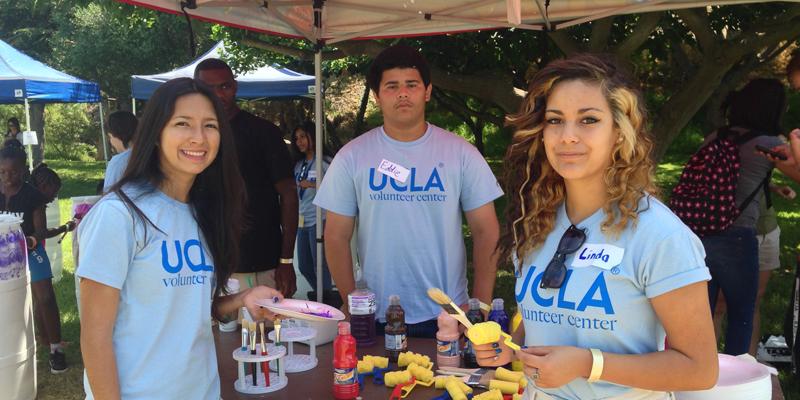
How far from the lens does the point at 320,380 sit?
6.91 feet

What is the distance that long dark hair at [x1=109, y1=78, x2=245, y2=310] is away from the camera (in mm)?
1646

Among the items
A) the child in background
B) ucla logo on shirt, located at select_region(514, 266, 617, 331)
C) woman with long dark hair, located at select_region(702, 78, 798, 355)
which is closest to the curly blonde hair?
ucla logo on shirt, located at select_region(514, 266, 617, 331)

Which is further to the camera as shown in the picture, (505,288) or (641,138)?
(505,288)

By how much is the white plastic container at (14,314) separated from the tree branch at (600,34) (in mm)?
4492

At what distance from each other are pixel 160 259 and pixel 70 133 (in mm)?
28977

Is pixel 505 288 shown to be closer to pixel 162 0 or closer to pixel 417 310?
pixel 417 310

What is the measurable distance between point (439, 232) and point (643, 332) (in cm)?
137

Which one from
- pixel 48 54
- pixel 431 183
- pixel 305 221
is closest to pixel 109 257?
pixel 431 183

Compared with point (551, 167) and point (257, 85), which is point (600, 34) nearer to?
point (551, 167)

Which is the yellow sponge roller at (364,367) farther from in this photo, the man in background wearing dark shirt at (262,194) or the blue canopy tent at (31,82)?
the blue canopy tent at (31,82)

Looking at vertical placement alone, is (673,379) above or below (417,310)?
above

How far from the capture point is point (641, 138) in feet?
4.52

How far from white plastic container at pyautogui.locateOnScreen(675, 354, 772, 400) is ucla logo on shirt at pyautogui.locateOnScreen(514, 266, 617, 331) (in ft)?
1.80

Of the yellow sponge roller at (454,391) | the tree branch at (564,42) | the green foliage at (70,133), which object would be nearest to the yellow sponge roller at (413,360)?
the yellow sponge roller at (454,391)
